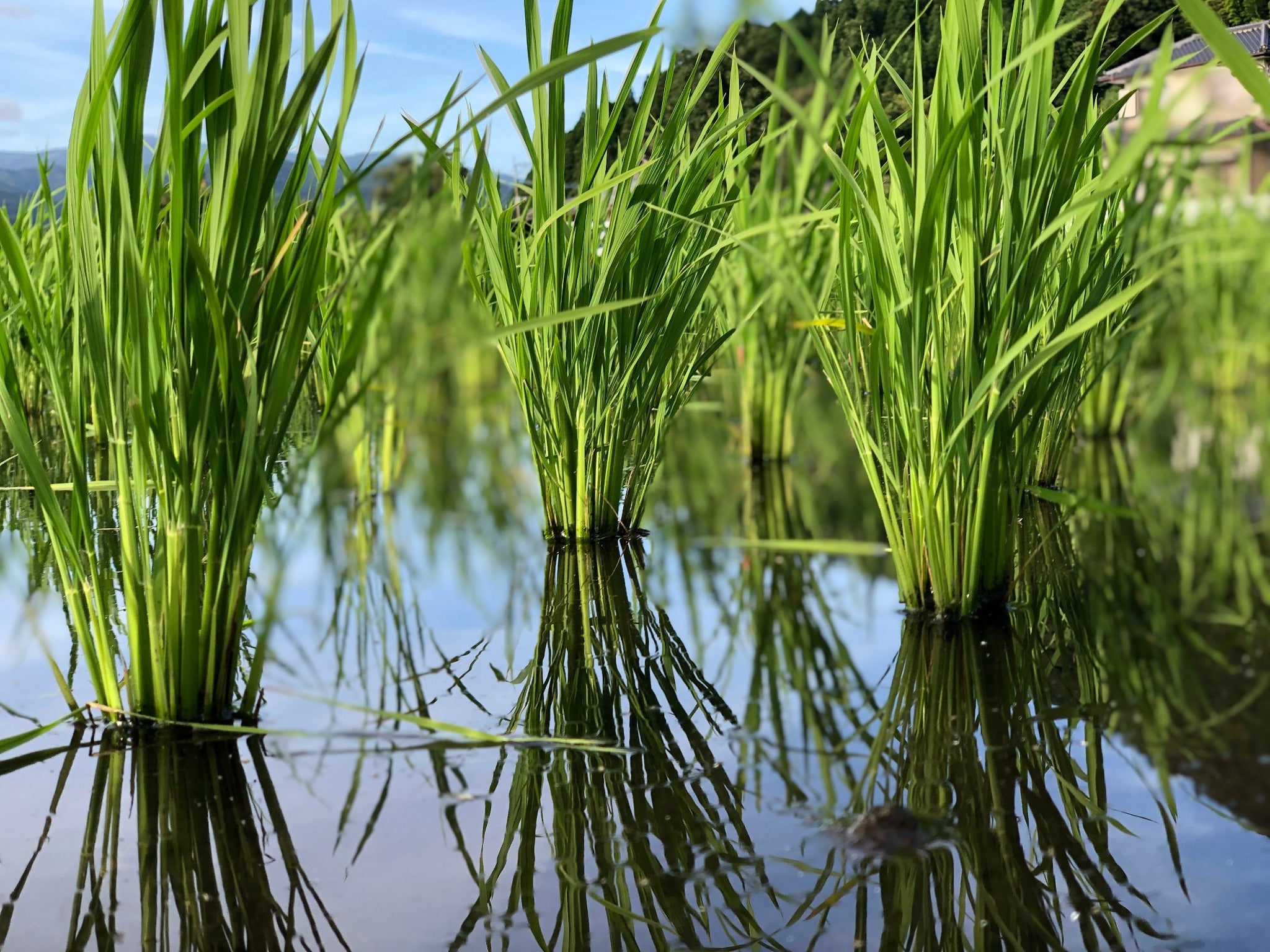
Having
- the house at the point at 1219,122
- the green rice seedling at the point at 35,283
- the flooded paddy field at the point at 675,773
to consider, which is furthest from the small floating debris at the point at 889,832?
the green rice seedling at the point at 35,283

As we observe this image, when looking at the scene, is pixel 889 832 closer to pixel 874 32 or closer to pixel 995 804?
pixel 995 804

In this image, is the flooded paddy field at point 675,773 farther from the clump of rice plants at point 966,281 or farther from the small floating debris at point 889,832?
the clump of rice plants at point 966,281

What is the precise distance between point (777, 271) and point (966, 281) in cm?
41

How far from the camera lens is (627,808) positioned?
0.86 meters

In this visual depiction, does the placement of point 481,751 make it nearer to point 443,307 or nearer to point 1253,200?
point 443,307

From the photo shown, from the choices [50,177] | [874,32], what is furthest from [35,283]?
[874,32]

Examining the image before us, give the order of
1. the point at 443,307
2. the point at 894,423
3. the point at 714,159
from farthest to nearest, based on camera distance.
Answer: the point at 714,159 < the point at 894,423 < the point at 443,307

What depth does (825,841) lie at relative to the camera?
2.58 feet

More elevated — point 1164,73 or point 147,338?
point 1164,73

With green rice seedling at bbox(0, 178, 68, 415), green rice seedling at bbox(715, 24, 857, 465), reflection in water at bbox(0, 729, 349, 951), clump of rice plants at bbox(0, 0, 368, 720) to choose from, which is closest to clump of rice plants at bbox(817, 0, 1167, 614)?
green rice seedling at bbox(715, 24, 857, 465)

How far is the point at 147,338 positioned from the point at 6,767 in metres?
0.42

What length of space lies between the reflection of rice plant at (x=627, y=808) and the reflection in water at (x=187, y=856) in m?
0.15

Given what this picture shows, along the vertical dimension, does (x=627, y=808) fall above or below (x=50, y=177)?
below

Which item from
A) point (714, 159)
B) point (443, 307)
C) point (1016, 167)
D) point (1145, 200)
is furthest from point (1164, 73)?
point (714, 159)
